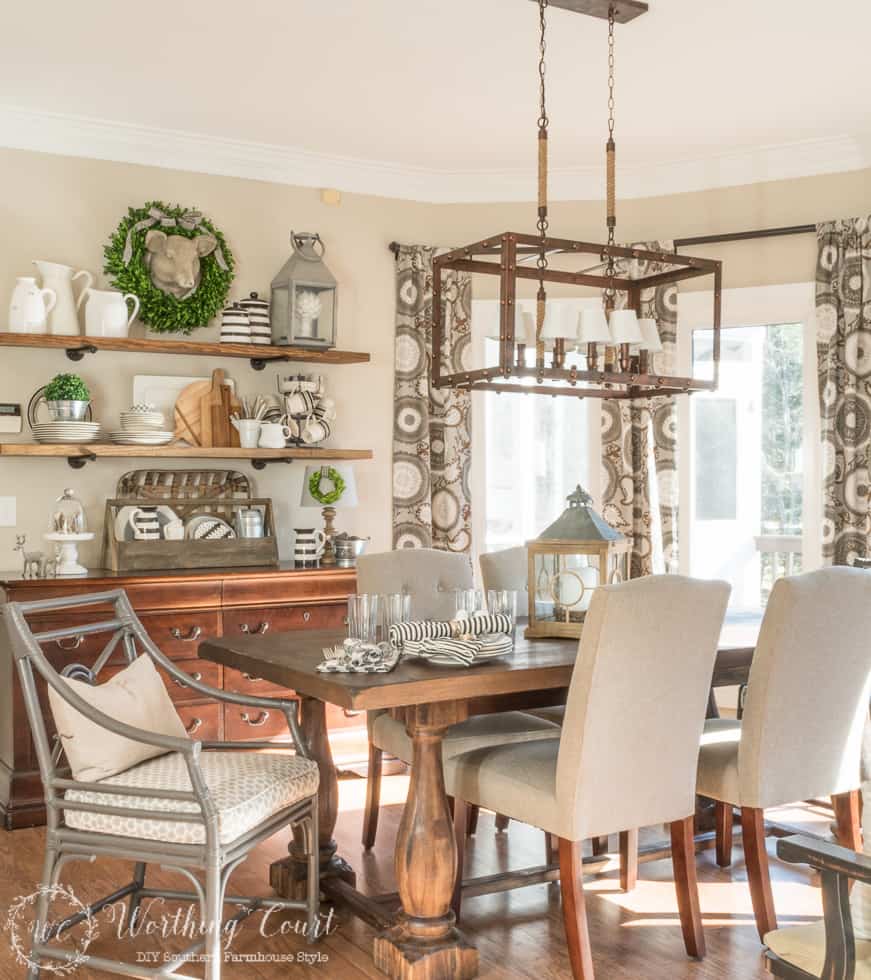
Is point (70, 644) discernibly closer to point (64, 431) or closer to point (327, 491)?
point (64, 431)

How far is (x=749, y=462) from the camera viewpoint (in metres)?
5.55

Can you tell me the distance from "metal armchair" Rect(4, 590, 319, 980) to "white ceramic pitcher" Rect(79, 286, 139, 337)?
202cm

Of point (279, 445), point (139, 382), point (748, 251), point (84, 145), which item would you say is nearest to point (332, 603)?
point (279, 445)

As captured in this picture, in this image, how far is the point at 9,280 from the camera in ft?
15.3

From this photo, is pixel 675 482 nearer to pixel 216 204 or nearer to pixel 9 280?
pixel 216 204

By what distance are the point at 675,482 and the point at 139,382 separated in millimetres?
2589

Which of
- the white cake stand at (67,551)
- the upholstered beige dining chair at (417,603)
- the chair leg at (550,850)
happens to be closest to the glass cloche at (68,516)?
the white cake stand at (67,551)

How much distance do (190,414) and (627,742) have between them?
2900mm

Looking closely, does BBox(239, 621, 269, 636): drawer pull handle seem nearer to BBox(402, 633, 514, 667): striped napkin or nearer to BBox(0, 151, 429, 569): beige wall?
BBox(0, 151, 429, 569): beige wall

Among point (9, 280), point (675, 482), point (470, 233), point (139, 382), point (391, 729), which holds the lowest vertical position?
point (391, 729)

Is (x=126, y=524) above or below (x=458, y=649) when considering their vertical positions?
above

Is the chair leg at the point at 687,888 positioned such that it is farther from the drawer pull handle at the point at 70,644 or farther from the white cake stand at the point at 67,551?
the white cake stand at the point at 67,551

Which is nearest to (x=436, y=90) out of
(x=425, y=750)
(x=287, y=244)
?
(x=287, y=244)

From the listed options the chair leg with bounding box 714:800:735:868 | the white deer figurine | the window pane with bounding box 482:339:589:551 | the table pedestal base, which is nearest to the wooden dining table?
the table pedestal base
